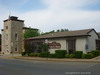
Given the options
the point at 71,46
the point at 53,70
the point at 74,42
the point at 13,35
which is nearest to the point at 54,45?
the point at 71,46

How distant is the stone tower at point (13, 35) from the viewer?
45.6 meters

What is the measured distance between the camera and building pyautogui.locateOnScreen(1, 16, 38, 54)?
150 ft

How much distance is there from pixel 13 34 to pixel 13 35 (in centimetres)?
28

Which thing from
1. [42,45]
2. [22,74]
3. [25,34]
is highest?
[25,34]

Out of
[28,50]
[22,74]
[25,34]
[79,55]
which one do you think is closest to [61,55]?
[79,55]

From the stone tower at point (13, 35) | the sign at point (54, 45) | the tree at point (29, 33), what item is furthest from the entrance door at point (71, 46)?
the stone tower at point (13, 35)

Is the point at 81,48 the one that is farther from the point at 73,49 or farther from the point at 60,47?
the point at 60,47

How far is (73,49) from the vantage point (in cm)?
2892

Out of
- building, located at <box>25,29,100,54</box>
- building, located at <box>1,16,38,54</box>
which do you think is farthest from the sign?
building, located at <box>1,16,38,54</box>

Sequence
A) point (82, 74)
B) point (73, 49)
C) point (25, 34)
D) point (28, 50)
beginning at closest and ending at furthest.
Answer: point (82, 74) → point (73, 49) → point (28, 50) → point (25, 34)

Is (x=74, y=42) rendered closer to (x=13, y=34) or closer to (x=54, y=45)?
(x=54, y=45)

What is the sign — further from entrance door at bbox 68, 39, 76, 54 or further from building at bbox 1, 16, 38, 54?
building at bbox 1, 16, 38, 54

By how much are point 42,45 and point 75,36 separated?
7125 mm

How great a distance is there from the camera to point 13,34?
46.1m
